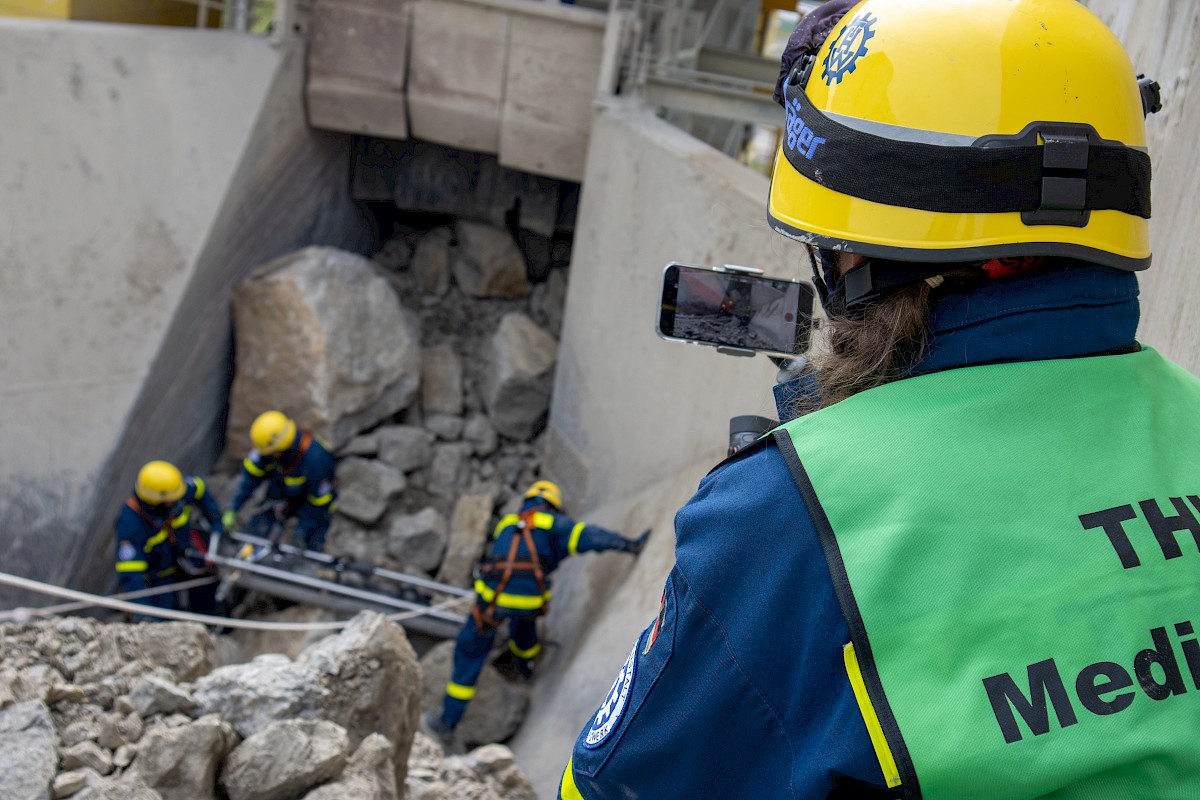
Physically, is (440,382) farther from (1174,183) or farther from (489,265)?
(1174,183)

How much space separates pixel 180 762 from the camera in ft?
9.27

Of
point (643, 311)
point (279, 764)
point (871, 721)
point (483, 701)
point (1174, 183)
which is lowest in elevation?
point (483, 701)

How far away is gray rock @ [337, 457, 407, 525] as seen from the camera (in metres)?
7.50

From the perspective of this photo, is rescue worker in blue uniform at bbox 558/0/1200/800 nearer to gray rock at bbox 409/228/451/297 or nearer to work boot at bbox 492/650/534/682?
work boot at bbox 492/650/534/682

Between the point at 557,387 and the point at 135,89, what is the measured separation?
3.56 m

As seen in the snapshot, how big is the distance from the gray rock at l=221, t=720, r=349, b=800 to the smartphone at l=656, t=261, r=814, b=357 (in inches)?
73.7

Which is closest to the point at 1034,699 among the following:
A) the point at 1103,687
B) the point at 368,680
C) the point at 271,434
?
the point at 1103,687

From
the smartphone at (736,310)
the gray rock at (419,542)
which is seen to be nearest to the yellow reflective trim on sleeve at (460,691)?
the gray rock at (419,542)

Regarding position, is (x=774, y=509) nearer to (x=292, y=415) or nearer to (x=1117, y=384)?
(x=1117, y=384)

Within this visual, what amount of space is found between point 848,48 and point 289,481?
20.4ft

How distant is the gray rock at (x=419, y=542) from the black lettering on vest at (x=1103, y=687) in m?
6.64

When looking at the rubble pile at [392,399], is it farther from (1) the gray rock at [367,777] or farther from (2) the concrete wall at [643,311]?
(1) the gray rock at [367,777]

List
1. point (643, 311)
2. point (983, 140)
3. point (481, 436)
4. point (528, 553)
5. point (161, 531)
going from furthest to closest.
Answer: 1. point (481, 436)
2. point (161, 531)
3. point (643, 311)
4. point (528, 553)
5. point (983, 140)

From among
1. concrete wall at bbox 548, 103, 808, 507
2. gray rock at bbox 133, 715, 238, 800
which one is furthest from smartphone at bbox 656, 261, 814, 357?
concrete wall at bbox 548, 103, 808, 507
